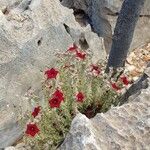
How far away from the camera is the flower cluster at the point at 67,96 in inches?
116

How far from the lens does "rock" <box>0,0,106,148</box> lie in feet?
12.6

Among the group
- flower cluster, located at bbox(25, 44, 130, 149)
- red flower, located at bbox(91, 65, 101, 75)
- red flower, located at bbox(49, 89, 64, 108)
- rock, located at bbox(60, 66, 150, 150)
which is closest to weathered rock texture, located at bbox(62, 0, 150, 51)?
flower cluster, located at bbox(25, 44, 130, 149)

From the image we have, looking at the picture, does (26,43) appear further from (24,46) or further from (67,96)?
(67,96)

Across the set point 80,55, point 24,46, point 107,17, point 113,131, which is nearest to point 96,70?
point 80,55

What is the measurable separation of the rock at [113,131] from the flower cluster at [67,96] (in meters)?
0.54

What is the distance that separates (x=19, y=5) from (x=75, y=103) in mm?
1429

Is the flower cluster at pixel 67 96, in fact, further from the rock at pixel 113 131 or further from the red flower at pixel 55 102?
the rock at pixel 113 131

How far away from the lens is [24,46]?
388 centimetres

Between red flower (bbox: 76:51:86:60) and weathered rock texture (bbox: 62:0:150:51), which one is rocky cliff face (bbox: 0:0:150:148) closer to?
red flower (bbox: 76:51:86:60)

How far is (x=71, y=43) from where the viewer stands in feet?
14.7

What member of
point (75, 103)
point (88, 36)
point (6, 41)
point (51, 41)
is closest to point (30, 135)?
point (75, 103)

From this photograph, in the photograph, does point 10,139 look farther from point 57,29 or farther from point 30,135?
point 30,135

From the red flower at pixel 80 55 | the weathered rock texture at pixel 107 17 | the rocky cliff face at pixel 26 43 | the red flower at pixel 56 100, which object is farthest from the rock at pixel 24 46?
the red flower at pixel 56 100

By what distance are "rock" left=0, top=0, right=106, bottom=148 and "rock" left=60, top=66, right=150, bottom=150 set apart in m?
1.44
